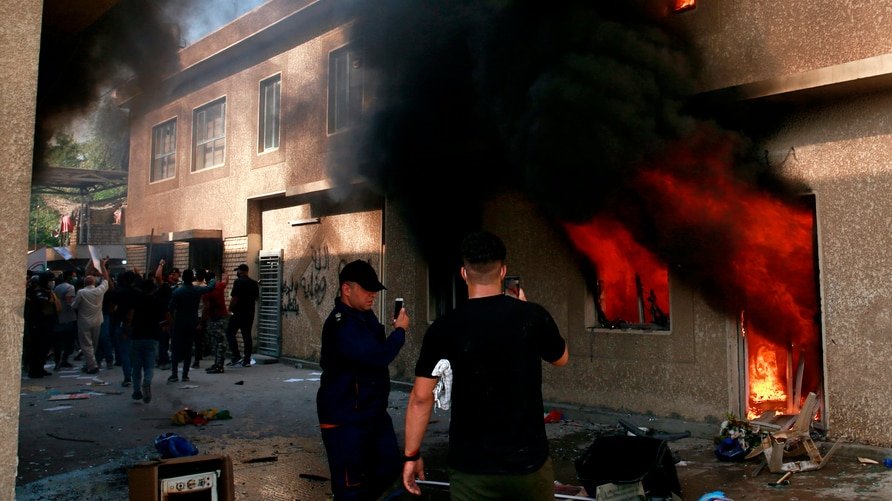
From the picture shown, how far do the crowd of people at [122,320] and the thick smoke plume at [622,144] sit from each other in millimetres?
5144

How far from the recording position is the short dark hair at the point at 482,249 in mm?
2840

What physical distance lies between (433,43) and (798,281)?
211 inches

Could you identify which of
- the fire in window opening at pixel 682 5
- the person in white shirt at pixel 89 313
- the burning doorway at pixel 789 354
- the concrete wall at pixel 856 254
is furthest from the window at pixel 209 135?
the concrete wall at pixel 856 254

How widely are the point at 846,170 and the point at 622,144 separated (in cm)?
199

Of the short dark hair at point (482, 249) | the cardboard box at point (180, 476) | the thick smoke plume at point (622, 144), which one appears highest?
the thick smoke plume at point (622, 144)

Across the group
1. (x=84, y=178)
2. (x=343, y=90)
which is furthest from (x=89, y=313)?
(x=84, y=178)

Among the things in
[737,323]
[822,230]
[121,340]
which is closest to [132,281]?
[121,340]

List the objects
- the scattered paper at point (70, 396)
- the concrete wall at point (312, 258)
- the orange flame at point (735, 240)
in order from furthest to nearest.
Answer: the concrete wall at point (312, 258) → the scattered paper at point (70, 396) → the orange flame at point (735, 240)

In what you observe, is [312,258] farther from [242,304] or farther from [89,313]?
[89,313]

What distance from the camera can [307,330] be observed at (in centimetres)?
1275

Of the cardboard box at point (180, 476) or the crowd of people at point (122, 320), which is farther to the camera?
the crowd of people at point (122, 320)

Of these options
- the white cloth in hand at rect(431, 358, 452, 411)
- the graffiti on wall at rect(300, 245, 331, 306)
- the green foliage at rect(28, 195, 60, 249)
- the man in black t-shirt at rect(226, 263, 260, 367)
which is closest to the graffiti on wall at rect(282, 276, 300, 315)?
the graffiti on wall at rect(300, 245, 331, 306)

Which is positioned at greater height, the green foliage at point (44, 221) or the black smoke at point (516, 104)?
the green foliage at point (44, 221)

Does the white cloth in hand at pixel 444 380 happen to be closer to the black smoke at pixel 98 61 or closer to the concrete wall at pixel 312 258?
the black smoke at pixel 98 61
